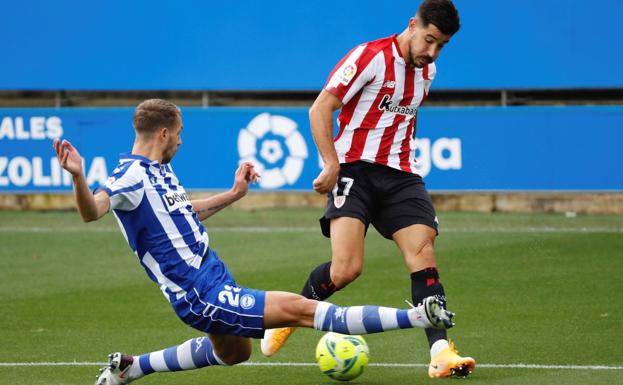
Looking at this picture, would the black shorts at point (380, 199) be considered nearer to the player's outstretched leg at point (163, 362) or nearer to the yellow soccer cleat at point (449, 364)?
the yellow soccer cleat at point (449, 364)

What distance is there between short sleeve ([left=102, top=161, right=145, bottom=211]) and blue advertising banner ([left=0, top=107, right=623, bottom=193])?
918cm

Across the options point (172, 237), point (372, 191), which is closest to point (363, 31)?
point (372, 191)

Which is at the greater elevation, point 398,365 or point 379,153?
point 379,153

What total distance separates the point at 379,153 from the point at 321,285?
2.91 feet

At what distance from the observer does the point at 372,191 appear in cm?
717

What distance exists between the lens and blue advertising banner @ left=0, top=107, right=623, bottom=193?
48.6 ft

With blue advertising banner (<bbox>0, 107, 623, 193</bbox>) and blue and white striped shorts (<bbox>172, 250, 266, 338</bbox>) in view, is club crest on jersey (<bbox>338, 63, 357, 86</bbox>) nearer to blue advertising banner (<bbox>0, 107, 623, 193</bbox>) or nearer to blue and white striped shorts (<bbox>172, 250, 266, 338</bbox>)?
blue and white striped shorts (<bbox>172, 250, 266, 338</bbox>)

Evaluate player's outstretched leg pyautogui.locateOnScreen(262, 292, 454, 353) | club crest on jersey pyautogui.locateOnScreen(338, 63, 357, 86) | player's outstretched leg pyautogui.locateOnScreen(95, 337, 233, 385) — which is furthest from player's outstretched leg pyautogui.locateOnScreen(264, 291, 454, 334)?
club crest on jersey pyautogui.locateOnScreen(338, 63, 357, 86)

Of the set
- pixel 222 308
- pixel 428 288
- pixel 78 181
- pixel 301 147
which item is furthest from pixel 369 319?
pixel 301 147

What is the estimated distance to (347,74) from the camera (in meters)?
7.02

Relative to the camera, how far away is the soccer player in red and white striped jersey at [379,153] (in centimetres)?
686

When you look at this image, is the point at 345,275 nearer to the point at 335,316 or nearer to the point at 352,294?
the point at 335,316

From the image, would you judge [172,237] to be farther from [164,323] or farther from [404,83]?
[164,323]

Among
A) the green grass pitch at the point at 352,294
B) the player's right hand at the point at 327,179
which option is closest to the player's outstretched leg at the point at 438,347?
the green grass pitch at the point at 352,294
